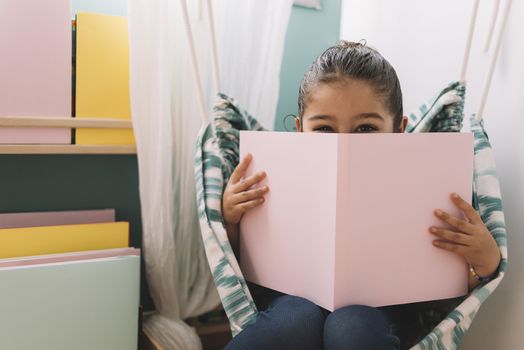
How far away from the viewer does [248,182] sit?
30.0 inches

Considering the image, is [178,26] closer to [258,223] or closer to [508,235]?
[258,223]

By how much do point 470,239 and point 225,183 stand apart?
0.39 m

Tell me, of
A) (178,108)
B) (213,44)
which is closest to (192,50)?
(213,44)

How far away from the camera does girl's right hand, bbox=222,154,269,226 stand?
750 mm

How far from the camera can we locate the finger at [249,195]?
0.74 m

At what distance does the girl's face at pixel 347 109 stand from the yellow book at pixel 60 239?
1.28 feet

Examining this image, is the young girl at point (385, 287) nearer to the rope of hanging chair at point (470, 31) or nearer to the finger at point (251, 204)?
the finger at point (251, 204)

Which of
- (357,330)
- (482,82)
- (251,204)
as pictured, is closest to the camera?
(357,330)

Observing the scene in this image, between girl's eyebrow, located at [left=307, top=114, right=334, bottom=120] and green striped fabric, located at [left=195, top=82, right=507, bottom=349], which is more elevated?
girl's eyebrow, located at [left=307, top=114, right=334, bottom=120]

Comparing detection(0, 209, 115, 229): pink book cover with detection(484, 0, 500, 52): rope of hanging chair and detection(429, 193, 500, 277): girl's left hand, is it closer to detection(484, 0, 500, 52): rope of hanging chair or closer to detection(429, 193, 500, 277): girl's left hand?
detection(429, 193, 500, 277): girl's left hand

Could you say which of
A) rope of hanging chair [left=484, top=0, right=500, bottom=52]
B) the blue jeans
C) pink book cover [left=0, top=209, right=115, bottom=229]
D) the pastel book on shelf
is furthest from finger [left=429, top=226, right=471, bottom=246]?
pink book cover [left=0, top=209, right=115, bottom=229]

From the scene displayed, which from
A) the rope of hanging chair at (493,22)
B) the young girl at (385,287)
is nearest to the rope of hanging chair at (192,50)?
the young girl at (385,287)

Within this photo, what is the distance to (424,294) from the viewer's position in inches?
27.0

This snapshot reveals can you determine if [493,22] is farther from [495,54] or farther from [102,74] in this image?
[102,74]
